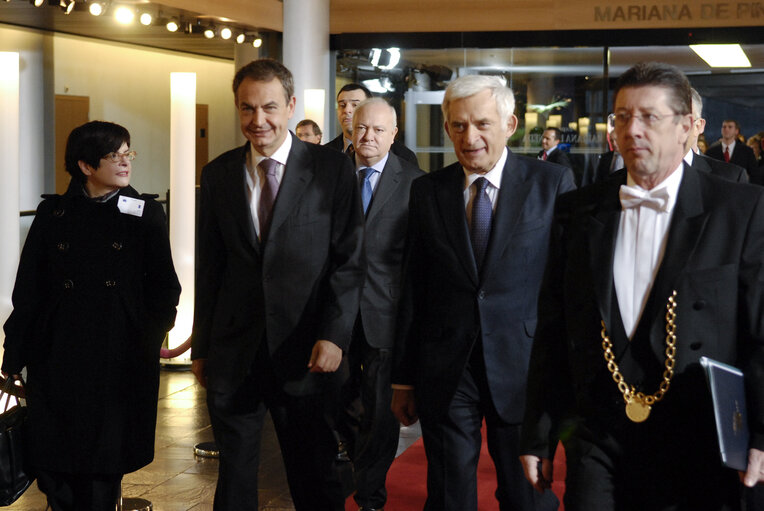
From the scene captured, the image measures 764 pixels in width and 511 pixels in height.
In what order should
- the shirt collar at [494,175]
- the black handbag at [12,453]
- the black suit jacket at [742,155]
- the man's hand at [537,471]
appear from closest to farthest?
the man's hand at [537,471], the shirt collar at [494,175], the black handbag at [12,453], the black suit jacket at [742,155]

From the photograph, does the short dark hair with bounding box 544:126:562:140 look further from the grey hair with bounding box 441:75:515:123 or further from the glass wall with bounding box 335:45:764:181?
the grey hair with bounding box 441:75:515:123

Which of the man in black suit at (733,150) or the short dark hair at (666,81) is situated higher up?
the man in black suit at (733,150)

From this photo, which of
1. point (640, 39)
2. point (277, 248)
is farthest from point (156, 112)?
point (277, 248)

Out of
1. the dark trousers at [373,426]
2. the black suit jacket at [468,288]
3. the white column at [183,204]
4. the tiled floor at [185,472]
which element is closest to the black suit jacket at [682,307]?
the black suit jacket at [468,288]

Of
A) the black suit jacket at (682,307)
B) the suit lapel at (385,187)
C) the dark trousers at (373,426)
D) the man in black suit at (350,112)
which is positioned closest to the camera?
the black suit jacket at (682,307)

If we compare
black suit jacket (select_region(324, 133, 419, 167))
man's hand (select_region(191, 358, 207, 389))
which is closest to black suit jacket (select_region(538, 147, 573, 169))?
black suit jacket (select_region(324, 133, 419, 167))

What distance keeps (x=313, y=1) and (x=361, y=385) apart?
9863mm

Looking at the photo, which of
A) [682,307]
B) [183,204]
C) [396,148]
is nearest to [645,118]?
[682,307]

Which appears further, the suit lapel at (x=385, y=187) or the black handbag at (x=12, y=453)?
the suit lapel at (x=385, y=187)

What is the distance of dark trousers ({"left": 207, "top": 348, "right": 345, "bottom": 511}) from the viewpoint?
3697 mm

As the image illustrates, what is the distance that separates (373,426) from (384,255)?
0.79 m

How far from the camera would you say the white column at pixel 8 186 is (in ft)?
18.6

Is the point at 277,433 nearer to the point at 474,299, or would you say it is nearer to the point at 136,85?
the point at 474,299

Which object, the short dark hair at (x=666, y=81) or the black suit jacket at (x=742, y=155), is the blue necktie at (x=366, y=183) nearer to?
the short dark hair at (x=666, y=81)
